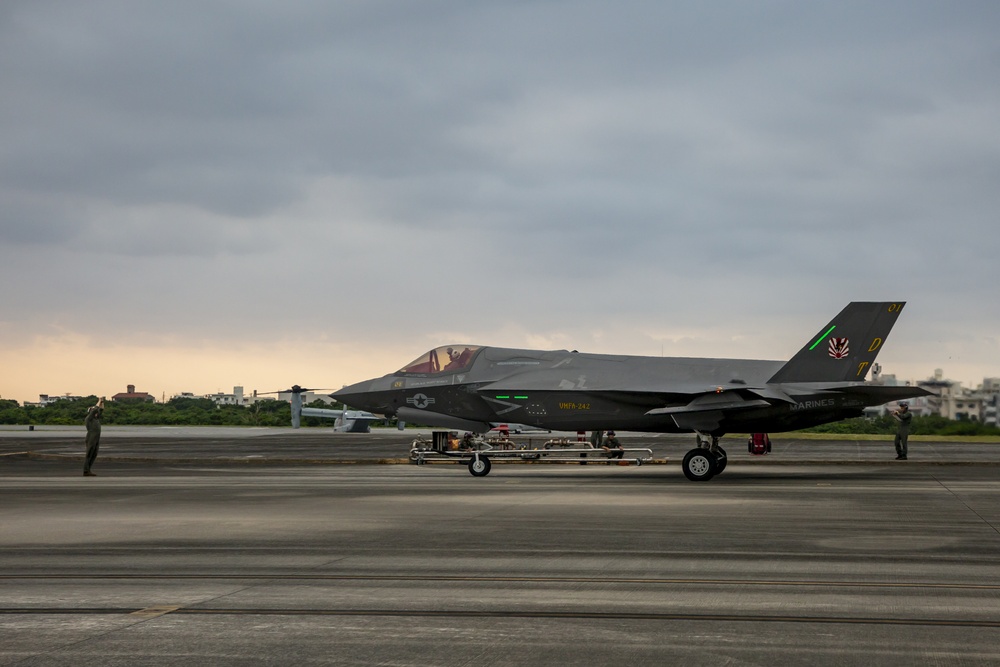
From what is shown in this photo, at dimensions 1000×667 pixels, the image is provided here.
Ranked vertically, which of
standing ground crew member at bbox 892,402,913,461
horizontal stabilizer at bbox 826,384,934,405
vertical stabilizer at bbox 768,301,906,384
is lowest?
standing ground crew member at bbox 892,402,913,461

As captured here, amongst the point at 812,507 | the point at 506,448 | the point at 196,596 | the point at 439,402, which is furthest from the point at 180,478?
the point at 196,596

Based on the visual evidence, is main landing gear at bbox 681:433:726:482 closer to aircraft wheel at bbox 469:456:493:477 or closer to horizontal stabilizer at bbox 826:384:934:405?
horizontal stabilizer at bbox 826:384:934:405

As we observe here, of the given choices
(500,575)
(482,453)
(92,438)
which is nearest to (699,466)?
(482,453)

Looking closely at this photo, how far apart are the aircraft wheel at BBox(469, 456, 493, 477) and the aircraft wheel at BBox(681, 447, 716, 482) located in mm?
5047

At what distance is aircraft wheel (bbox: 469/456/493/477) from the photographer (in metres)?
24.7

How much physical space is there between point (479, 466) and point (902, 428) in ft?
47.1

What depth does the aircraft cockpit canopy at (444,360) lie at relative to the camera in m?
25.4

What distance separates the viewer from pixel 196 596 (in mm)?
8133

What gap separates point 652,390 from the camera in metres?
23.4

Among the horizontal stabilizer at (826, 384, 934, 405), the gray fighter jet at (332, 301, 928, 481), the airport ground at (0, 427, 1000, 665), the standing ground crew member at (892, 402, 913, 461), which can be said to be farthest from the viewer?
the standing ground crew member at (892, 402, 913, 461)

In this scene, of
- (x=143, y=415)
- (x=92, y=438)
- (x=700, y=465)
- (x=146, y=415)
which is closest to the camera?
(x=700, y=465)

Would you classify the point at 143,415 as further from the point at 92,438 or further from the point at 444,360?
the point at 444,360

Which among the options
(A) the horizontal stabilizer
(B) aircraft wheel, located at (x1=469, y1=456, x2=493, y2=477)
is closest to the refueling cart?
(B) aircraft wheel, located at (x1=469, y1=456, x2=493, y2=477)

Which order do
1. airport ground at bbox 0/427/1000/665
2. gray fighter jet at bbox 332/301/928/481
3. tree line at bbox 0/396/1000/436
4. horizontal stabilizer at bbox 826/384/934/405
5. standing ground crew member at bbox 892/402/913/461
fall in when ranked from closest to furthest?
airport ground at bbox 0/427/1000/665 < horizontal stabilizer at bbox 826/384/934/405 < gray fighter jet at bbox 332/301/928/481 < standing ground crew member at bbox 892/402/913/461 < tree line at bbox 0/396/1000/436
